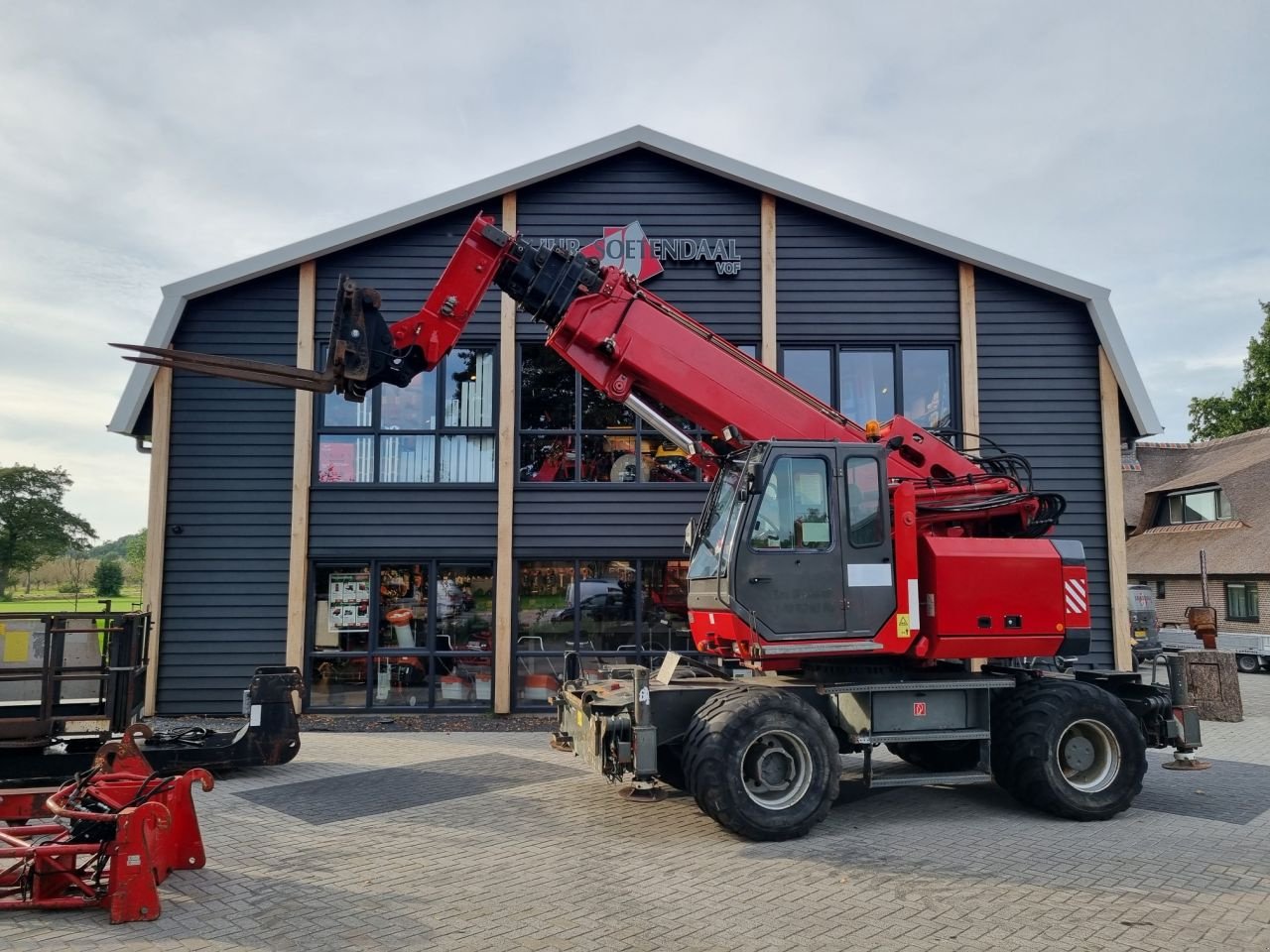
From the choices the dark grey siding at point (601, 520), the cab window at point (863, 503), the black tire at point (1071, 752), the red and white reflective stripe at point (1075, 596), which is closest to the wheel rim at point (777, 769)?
the cab window at point (863, 503)

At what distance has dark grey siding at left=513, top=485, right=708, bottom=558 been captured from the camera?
1173 cm

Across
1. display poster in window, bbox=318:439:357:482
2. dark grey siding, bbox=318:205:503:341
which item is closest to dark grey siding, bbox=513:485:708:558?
display poster in window, bbox=318:439:357:482

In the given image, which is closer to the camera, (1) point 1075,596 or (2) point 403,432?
(1) point 1075,596

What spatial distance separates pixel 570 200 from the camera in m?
12.3

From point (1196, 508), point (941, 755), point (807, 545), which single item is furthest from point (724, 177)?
point (1196, 508)

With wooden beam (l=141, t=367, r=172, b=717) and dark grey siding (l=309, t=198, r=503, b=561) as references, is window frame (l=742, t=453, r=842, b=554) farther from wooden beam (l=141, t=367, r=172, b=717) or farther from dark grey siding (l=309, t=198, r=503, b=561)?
wooden beam (l=141, t=367, r=172, b=717)

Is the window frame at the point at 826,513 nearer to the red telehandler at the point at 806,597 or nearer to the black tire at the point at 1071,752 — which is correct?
the red telehandler at the point at 806,597

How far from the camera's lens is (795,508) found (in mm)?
7000

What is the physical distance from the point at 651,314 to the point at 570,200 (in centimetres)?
518

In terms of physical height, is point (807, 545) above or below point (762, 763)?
above

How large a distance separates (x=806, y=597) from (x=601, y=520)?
5.20m

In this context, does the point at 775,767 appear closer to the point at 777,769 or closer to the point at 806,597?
the point at 777,769

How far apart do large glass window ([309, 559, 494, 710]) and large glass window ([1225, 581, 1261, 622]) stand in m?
21.2

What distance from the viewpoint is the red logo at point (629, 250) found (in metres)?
12.1
